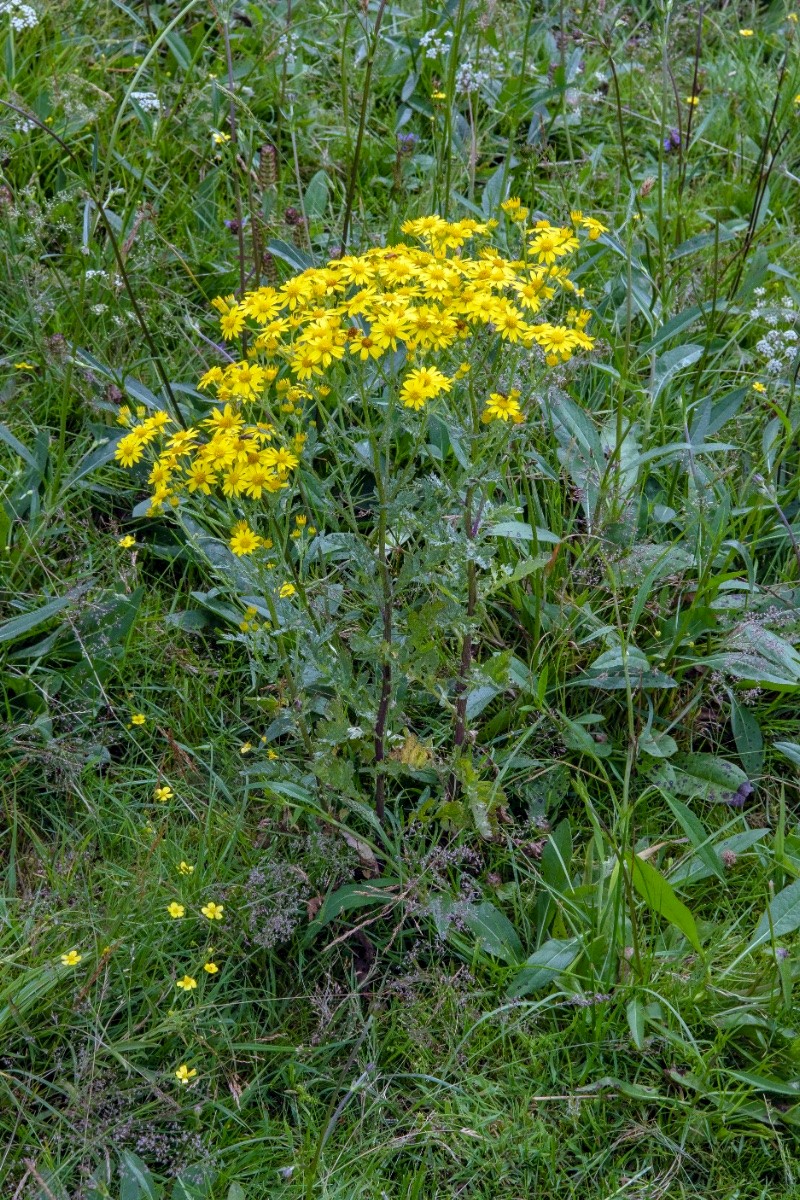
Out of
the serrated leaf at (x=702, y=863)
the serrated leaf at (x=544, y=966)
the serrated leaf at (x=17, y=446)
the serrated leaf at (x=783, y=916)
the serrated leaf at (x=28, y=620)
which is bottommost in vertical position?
the serrated leaf at (x=783, y=916)

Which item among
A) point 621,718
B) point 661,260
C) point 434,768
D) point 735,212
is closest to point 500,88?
point 735,212

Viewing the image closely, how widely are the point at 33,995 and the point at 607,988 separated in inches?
35.1

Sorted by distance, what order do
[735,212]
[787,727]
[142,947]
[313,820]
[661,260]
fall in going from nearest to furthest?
1. [142,947]
2. [313,820]
3. [787,727]
4. [661,260]
5. [735,212]

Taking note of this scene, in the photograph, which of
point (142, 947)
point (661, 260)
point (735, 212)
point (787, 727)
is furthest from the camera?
point (735, 212)

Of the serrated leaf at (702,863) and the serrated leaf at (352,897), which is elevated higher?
Result: the serrated leaf at (352,897)

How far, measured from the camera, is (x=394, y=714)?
192cm

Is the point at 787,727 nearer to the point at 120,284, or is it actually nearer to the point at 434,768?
the point at 434,768

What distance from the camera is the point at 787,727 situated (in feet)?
7.34

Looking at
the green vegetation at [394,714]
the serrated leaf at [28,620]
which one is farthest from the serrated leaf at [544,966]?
the serrated leaf at [28,620]

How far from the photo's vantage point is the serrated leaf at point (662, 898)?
180cm

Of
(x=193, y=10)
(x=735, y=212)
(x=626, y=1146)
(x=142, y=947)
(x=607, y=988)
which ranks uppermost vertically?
(x=193, y=10)

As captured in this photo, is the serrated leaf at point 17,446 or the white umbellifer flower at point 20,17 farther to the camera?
the white umbellifer flower at point 20,17

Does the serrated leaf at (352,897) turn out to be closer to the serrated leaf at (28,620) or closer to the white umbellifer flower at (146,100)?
the serrated leaf at (28,620)

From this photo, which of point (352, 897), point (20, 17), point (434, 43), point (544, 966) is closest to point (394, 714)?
point (352, 897)
